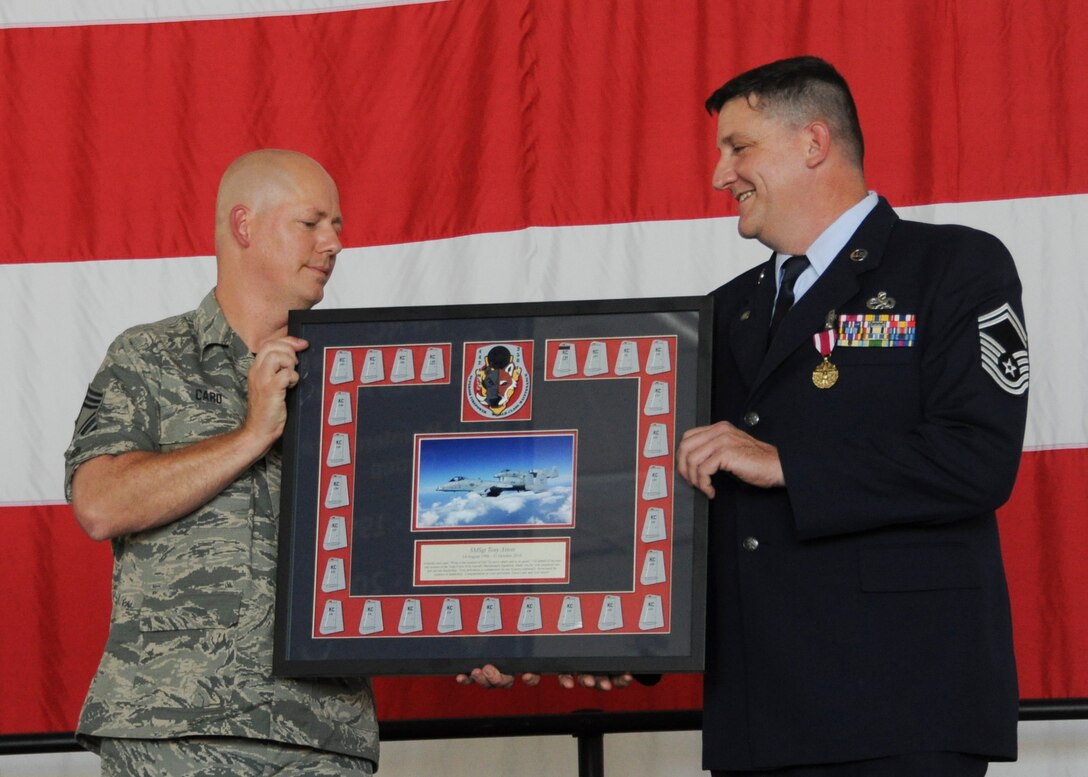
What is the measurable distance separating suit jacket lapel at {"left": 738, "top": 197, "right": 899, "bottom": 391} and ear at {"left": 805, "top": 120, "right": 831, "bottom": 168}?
0.45 feet

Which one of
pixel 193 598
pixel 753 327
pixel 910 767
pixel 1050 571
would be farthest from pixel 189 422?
pixel 1050 571

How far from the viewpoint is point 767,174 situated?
6.93ft

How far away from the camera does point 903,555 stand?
1851 mm

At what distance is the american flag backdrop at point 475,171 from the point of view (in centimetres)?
288

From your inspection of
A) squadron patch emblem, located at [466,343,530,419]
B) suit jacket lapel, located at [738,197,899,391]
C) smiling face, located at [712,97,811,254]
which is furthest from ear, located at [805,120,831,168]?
squadron patch emblem, located at [466,343,530,419]

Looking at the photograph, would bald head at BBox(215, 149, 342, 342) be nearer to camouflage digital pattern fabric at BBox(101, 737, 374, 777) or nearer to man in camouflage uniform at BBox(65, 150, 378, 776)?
man in camouflage uniform at BBox(65, 150, 378, 776)

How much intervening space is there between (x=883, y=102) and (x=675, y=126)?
418mm

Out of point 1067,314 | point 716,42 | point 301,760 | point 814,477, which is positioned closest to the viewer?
point 814,477

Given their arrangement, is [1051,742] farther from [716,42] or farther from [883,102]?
[716,42]

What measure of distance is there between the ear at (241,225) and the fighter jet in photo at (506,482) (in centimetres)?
50

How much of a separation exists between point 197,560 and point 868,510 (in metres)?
0.90

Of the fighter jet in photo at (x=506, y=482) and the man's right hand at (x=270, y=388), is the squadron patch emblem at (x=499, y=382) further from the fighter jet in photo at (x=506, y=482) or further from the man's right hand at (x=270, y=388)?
the man's right hand at (x=270, y=388)

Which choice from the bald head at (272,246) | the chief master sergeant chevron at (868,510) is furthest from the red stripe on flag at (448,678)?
the bald head at (272,246)

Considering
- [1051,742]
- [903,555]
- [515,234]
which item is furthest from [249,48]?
[1051,742]
